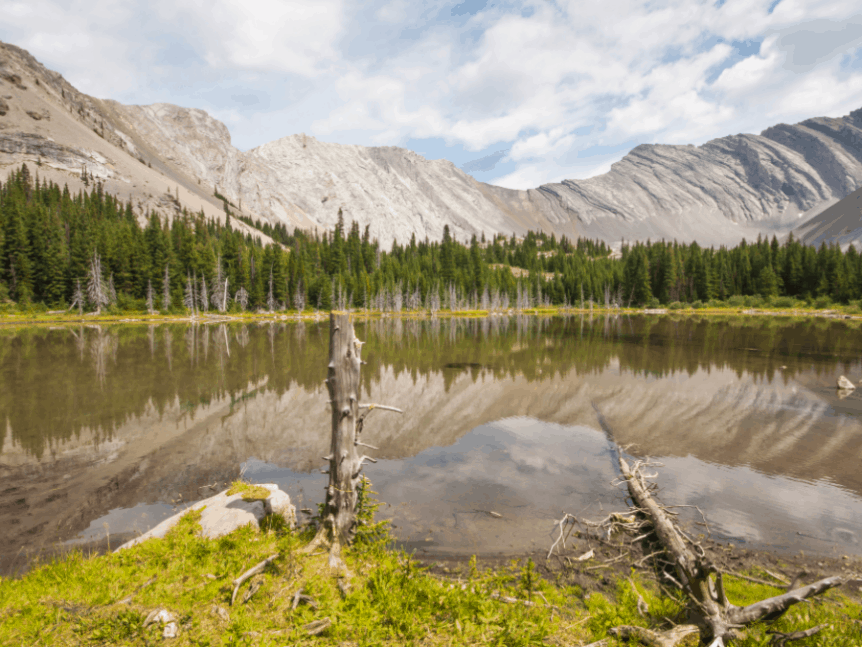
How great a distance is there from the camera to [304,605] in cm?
629

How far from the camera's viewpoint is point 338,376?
853cm

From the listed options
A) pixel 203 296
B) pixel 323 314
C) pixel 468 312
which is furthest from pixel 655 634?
pixel 468 312

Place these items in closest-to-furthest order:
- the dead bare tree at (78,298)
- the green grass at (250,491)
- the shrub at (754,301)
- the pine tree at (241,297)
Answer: the green grass at (250,491) → the dead bare tree at (78,298) → the pine tree at (241,297) → the shrub at (754,301)

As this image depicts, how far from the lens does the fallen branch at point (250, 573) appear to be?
20.7 ft

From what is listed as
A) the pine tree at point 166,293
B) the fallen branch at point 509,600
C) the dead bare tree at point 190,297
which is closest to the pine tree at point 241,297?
the dead bare tree at point 190,297

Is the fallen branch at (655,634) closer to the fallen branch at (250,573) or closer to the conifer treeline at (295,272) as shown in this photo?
the fallen branch at (250,573)

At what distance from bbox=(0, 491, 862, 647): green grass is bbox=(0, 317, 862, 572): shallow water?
2.52 m

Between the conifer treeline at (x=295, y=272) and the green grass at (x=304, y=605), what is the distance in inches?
4025

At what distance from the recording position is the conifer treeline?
88875 millimetres

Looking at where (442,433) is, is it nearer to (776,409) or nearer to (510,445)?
(510,445)

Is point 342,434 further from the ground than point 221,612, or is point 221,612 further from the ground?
point 342,434

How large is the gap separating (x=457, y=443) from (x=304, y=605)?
1166cm

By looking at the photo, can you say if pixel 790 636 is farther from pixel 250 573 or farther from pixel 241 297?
pixel 241 297

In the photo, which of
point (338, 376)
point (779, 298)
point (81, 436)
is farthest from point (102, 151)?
point (779, 298)
